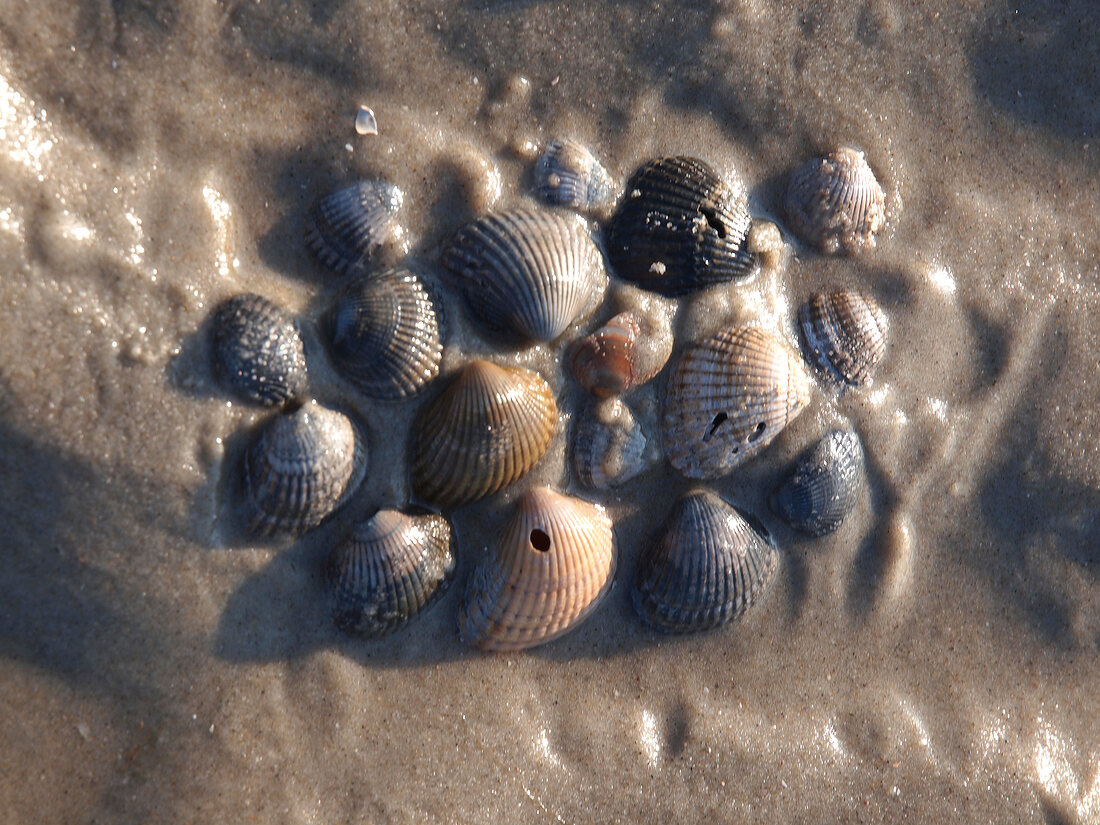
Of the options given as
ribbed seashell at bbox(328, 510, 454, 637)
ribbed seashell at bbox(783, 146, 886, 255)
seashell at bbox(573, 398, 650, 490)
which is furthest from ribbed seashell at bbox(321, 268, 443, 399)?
ribbed seashell at bbox(783, 146, 886, 255)

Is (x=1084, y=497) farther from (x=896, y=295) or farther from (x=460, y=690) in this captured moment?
(x=460, y=690)

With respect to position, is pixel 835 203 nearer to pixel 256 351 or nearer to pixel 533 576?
pixel 533 576

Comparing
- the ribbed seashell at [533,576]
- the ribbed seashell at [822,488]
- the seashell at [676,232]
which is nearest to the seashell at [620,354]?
the seashell at [676,232]

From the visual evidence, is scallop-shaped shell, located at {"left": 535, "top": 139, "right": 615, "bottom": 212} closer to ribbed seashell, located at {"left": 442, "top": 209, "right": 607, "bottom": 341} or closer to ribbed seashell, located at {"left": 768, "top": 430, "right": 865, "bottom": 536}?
ribbed seashell, located at {"left": 442, "top": 209, "right": 607, "bottom": 341}

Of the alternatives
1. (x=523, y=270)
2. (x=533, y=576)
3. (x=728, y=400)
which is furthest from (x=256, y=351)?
(x=728, y=400)

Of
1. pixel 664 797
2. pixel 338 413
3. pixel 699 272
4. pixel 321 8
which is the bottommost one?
pixel 664 797

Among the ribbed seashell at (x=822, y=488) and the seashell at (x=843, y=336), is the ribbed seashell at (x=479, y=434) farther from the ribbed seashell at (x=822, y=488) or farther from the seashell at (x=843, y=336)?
the seashell at (x=843, y=336)

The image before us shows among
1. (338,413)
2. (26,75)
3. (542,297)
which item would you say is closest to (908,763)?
(542,297)
